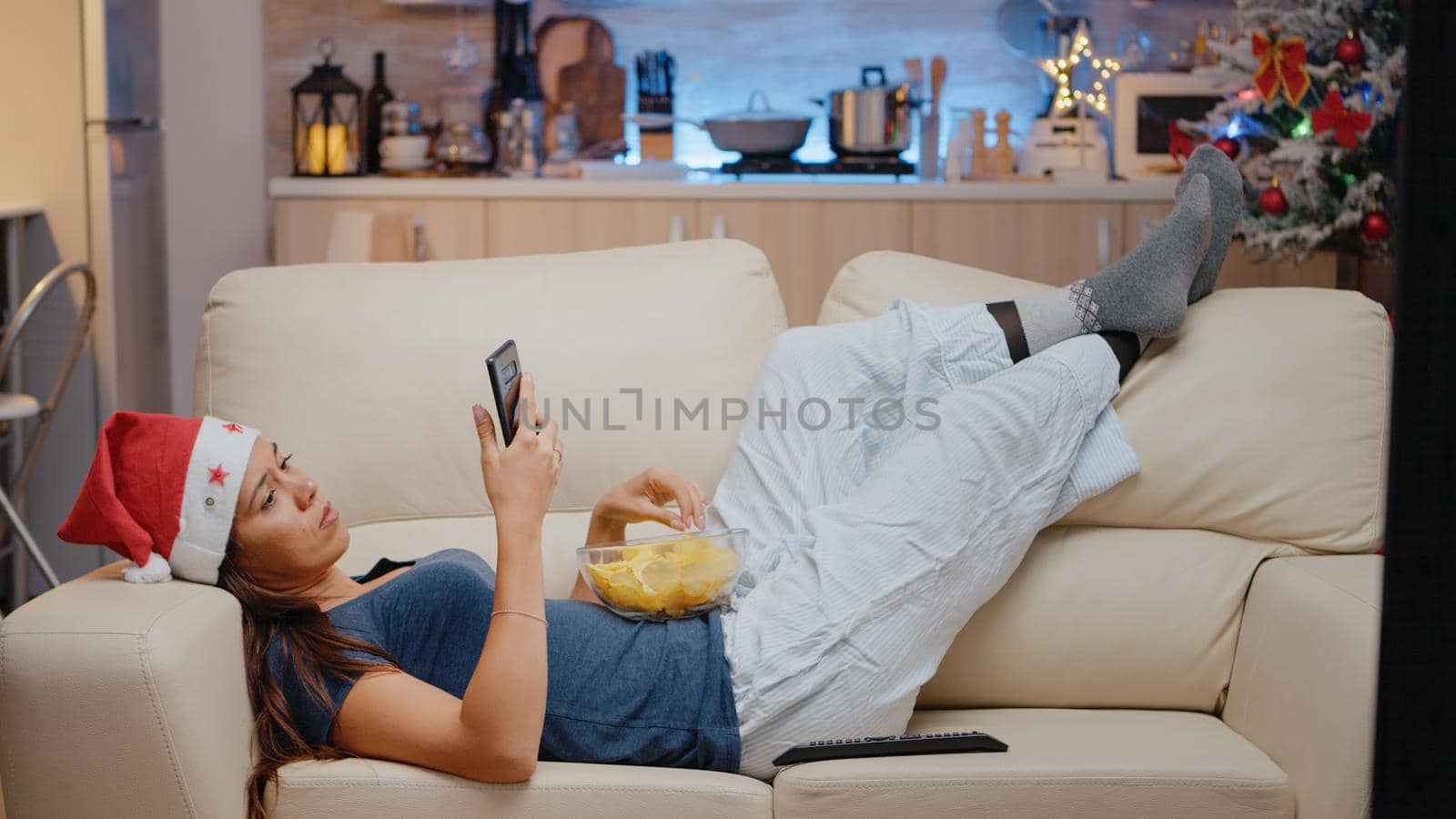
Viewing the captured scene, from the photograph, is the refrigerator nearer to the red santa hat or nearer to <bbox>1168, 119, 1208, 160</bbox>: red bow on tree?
the red santa hat

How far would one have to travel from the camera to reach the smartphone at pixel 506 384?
4.27 feet

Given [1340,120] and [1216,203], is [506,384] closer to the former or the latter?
[1216,203]

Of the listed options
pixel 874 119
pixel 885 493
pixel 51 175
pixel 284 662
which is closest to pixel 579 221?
pixel 874 119

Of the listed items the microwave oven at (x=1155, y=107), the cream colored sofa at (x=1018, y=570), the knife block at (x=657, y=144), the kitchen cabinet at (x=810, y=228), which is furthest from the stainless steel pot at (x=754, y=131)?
the cream colored sofa at (x=1018, y=570)

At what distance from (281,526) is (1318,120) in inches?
90.9

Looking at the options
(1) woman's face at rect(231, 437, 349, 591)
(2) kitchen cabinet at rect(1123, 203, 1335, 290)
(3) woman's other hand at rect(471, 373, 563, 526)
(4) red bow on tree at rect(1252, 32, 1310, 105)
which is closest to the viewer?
(3) woman's other hand at rect(471, 373, 563, 526)

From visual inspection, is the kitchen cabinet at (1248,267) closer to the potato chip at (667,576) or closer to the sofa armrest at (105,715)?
the potato chip at (667,576)

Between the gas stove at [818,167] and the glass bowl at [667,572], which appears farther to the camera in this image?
the gas stove at [818,167]

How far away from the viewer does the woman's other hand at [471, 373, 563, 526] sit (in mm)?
1329

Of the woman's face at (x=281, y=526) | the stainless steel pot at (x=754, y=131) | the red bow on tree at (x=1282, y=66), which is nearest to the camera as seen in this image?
the woman's face at (x=281, y=526)

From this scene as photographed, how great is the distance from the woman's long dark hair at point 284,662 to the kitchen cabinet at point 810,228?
228cm

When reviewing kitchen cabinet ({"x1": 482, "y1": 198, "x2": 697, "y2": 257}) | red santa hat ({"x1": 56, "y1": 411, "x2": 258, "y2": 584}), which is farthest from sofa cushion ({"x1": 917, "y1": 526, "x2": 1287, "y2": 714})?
kitchen cabinet ({"x1": 482, "y1": 198, "x2": 697, "y2": 257})

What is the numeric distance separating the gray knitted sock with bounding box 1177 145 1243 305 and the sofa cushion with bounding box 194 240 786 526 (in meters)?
0.64

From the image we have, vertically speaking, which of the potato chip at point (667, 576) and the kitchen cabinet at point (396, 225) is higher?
the kitchen cabinet at point (396, 225)
